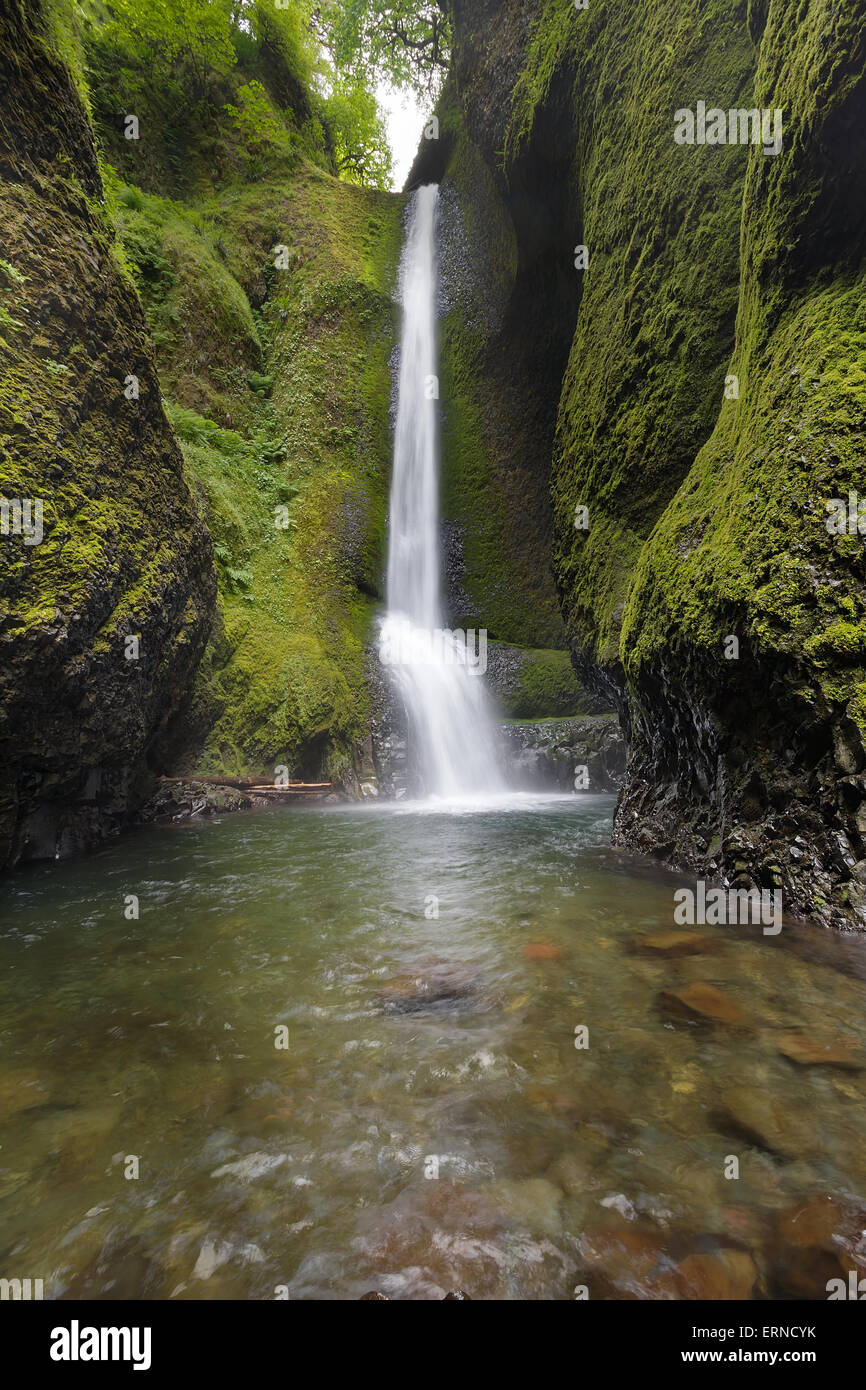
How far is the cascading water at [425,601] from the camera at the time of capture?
13.4 meters

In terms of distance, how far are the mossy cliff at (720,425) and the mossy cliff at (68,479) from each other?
5149 mm

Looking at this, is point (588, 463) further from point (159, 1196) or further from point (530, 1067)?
point (159, 1196)

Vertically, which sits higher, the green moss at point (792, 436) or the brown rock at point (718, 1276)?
the green moss at point (792, 436)

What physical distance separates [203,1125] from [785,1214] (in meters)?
1.72

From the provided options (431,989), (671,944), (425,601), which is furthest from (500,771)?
(431,989)

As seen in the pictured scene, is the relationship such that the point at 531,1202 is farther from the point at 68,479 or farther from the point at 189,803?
the point at 189,803

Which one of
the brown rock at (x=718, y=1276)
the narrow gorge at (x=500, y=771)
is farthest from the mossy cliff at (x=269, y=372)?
the brown rock at (x=718, y=1276)

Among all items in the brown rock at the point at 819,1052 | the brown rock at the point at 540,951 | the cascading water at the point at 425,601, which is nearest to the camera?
the brown rock at the point at 819,1052

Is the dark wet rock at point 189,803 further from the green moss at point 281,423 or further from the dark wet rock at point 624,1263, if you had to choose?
the dark wet rock at point 624,1263

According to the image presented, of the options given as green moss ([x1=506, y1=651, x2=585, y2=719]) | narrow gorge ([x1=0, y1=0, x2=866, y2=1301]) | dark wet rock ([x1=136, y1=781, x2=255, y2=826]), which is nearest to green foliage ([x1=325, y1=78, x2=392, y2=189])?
narrow gorge ([x1=0, y1=0, x2=866, y2=1301])

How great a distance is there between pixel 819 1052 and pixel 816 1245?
3.23 feet

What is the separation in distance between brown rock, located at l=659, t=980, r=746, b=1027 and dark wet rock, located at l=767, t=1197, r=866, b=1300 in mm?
995

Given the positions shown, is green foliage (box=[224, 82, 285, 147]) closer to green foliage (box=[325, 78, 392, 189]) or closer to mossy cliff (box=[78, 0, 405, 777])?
mossy cliff (box=[78, 0, 405, 777])

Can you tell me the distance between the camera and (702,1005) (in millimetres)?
2725
